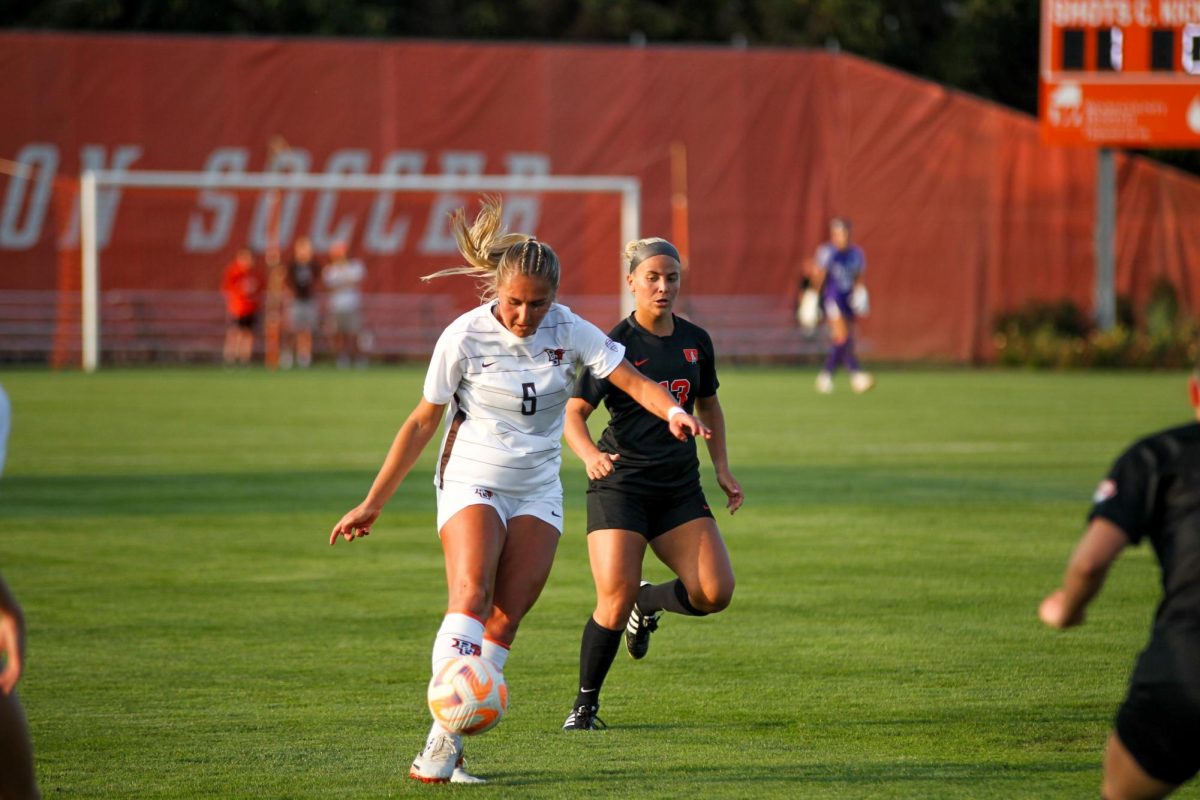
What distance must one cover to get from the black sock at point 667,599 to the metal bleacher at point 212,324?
25.9 meters

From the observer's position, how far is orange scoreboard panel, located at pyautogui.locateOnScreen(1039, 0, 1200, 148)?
29.6m

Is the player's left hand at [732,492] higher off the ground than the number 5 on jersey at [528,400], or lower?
lower

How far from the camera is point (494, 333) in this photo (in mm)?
5914

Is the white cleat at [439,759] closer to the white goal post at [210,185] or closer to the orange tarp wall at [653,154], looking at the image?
the white goal post at [210,185]

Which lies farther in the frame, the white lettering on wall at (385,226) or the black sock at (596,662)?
the white lettering on wall at (385,226)

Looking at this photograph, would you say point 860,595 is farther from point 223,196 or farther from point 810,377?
point 223,196

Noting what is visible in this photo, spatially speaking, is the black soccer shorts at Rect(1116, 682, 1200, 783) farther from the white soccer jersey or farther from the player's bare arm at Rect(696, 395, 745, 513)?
the player's bare arm at Rect(696, 395, 745, 513)

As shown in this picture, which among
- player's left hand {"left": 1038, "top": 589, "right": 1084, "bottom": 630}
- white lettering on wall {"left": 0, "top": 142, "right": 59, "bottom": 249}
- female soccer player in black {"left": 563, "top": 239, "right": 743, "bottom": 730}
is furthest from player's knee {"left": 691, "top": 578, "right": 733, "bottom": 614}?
white lettering on wall {"left": 0, "top": 142, "right": 59, "bottom": 249}

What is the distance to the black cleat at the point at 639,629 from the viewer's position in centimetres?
739

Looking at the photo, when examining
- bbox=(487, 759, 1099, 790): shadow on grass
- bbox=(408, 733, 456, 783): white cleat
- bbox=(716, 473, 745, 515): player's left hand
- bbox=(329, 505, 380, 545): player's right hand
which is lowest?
bbox=(487, 759, 1099, 790): shadow on grass

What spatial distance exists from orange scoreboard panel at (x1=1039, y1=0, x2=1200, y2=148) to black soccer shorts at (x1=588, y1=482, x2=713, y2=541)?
24.9 meters

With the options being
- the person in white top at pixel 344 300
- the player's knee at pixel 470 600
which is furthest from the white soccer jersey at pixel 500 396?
the person in white top at pixel 344 300

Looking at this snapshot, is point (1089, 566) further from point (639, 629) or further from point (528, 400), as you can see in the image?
point (639, 629)

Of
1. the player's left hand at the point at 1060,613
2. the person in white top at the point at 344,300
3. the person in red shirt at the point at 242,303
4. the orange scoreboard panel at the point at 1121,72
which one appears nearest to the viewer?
the player's left hand at the point at 1060,613
